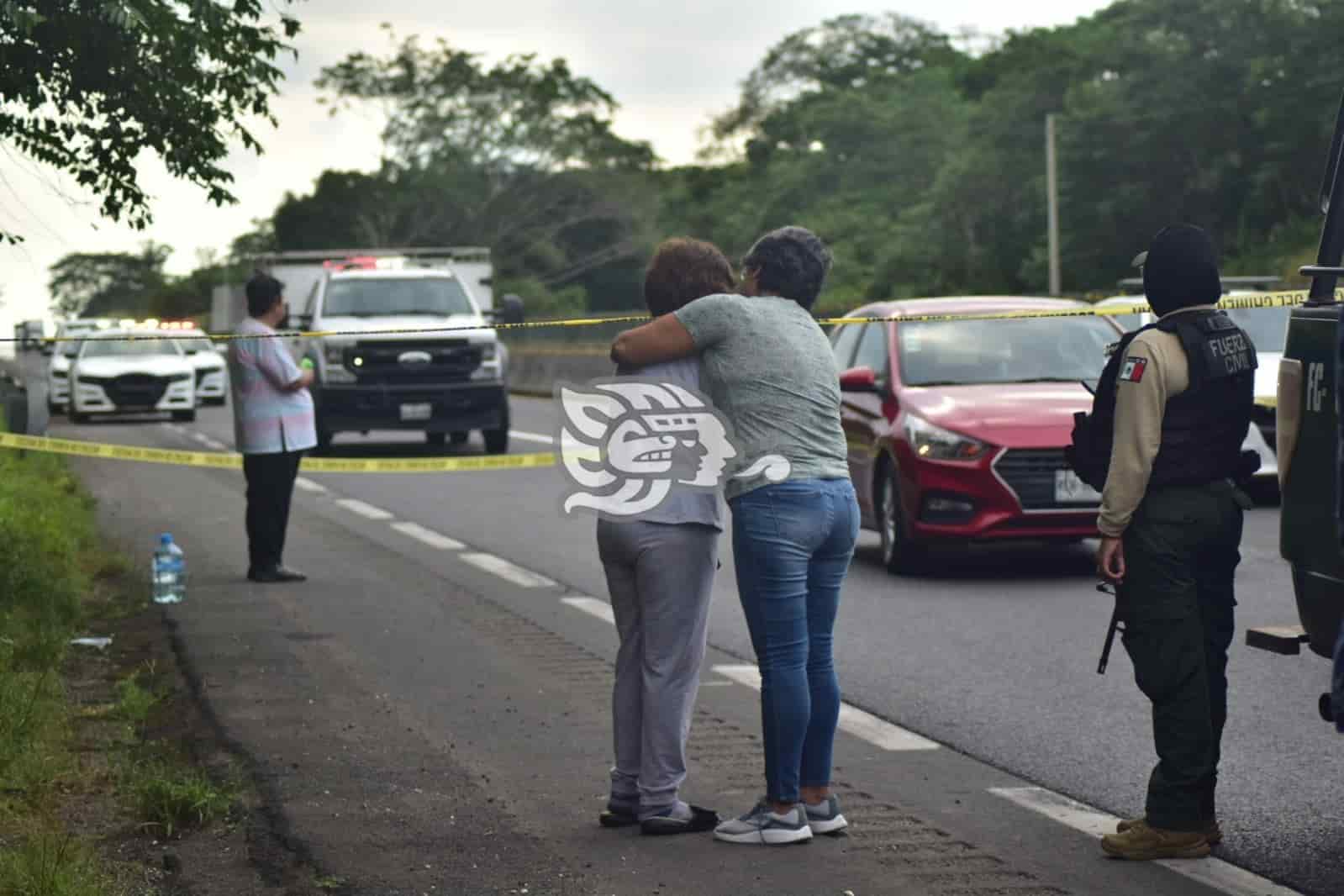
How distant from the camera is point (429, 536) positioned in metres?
15.6

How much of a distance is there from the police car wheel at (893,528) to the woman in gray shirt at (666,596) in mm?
6432

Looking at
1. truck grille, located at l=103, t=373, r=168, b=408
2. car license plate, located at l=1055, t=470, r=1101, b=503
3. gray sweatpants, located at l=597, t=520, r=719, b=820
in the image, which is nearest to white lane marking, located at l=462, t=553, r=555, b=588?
car license plate, located at l=1055, t=470, r=1101, b=503

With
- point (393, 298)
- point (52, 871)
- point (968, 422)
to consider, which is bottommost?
point (52, 871)

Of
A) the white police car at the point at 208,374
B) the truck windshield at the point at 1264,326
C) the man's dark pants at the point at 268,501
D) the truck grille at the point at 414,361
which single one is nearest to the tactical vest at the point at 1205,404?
the man's dark pants at the point at 268,501

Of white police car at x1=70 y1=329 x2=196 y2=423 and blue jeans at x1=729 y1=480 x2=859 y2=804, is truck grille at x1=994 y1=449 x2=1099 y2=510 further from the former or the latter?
white police car at x1=70 y1=329 x2=196 y2=423

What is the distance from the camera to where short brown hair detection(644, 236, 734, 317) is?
20.8 ft

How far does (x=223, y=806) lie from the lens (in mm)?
6602

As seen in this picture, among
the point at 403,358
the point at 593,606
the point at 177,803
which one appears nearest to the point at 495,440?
the point at 403,358

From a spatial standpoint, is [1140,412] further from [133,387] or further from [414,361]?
[133,387]

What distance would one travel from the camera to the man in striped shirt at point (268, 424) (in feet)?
40.6

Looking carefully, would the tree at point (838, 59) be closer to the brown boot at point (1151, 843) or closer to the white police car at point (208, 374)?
the white police car at point (208, 374)

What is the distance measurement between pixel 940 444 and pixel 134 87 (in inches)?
196

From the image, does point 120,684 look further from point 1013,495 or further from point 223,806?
point 1013,495

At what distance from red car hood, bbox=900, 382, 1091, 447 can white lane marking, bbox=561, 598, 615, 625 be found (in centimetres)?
219
